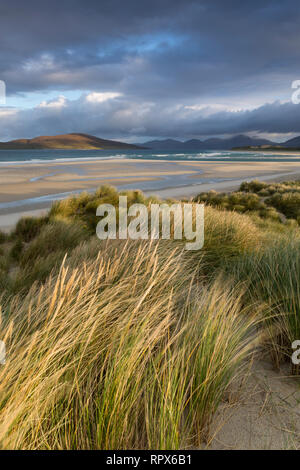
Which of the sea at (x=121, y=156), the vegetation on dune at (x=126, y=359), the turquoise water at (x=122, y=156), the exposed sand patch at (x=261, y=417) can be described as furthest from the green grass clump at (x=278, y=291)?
the turquoise water at (x=122, y=156)

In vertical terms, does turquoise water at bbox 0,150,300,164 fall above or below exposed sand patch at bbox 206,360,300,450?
above

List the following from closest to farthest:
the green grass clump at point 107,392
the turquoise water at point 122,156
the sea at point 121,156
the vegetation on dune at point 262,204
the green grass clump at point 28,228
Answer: the green grass clump at point 107,392, the green grass clump at point 28,228, the vegetation on dune at point 262,204, the sea at point 121,156, the turquoise water at point 122,156

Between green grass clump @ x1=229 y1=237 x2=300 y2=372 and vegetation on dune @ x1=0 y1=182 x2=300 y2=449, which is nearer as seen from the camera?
vegetation on dune @ x1=0 y1=182 x2=300 y2=449

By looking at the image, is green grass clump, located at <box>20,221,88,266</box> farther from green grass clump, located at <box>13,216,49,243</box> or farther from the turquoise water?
the turquoise water

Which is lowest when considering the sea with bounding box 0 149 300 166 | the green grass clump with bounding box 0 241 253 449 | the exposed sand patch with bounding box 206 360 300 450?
the exposed sand patch with bounding box 206 360 300 450

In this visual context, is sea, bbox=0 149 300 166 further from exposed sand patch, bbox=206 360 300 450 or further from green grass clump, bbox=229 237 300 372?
exposed sand patch, bbox=206 360 300 450

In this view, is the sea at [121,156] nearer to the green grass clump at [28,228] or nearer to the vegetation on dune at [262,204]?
the vegetation on dune at [262,204]

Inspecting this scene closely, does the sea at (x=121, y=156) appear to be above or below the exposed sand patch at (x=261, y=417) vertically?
above

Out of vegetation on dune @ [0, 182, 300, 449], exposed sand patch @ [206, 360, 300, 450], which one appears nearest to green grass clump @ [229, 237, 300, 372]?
vegetation on dune @ [0, 182, 300, 449]

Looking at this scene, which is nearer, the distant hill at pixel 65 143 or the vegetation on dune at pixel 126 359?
the vegetation on dune at pixel 126 359

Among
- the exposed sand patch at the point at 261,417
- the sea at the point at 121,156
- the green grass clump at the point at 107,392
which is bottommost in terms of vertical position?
the exposed sand patch at the point at 261,417

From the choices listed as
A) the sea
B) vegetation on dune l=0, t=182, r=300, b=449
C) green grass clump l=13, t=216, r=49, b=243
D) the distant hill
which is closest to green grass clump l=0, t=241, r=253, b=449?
vegetation on dune l=0, t=182, r=300, b=449

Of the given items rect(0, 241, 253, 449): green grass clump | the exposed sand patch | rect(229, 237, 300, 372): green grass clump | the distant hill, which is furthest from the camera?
the distant hill

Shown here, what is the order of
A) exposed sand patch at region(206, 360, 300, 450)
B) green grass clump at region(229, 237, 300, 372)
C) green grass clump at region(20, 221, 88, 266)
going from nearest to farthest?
exposed sand patch at region(206, 360, 300, 450), green grass clump at region(229, 237, 300, 372), green grass clump at region(20, 221, 88, 266)
